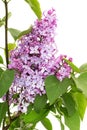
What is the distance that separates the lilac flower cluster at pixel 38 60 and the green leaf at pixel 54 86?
0.01 m

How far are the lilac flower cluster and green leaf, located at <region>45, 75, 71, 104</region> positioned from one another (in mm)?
11

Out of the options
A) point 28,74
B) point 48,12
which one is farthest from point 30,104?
point 48,12

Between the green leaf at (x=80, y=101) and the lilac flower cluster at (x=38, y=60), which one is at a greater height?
the lilac flower cluster at (x=38, y=60)

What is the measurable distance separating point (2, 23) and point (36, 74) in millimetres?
156

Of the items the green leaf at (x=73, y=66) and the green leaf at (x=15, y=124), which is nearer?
the green leaf at (x=73, y=66)

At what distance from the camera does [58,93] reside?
579mm

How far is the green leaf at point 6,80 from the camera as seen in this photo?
23.6 inches

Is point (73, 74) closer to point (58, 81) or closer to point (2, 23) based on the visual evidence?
point (58, 81)

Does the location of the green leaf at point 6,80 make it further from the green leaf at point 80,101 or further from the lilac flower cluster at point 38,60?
the green leaf at point 80,101

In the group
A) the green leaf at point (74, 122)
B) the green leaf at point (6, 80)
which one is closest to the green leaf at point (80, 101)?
the green leaf at point (74, 122)

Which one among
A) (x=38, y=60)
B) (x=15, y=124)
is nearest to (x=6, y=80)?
(x=38, y=60)

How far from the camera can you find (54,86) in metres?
0.59

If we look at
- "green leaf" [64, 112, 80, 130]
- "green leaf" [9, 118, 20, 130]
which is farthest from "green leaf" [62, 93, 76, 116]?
"green leaf" [9, 118, 20, 130]

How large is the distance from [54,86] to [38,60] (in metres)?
0.06
